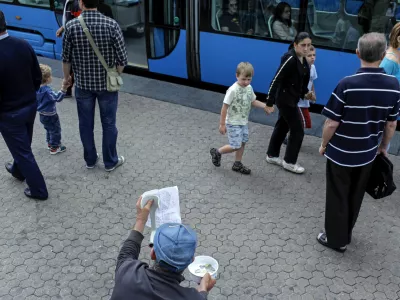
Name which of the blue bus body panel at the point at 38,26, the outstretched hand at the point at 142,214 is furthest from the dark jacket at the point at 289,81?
the blue bus body panel at the point at 38,26

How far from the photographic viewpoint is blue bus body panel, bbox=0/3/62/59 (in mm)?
7883

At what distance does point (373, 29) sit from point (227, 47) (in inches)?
79.5

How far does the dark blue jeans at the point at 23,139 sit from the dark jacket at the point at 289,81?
2.32m

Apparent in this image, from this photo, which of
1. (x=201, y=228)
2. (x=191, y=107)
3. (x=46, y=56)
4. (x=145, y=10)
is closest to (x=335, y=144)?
(x=201, y=228)

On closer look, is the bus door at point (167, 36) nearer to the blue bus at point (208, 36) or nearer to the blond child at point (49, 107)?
the blue bus at point (208, 36)

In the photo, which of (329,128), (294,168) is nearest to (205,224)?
(294,168)

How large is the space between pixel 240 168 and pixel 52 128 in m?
2.16

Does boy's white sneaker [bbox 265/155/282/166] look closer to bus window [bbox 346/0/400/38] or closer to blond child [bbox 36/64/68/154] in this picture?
bus window [bbox 346/0/400/38]

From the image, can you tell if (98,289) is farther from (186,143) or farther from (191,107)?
(191,107)

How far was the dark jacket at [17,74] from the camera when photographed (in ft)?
12.4

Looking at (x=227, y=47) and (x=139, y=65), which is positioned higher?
(x=227, y=47)

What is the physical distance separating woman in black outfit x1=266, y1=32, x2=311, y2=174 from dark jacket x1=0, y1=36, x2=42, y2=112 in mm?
2260

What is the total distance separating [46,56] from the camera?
27.0 ft

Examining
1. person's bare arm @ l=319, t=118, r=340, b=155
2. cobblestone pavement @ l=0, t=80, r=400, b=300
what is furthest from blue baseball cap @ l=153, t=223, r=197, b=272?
person's bare arm @ l=319, t=118, r=340, b=155
